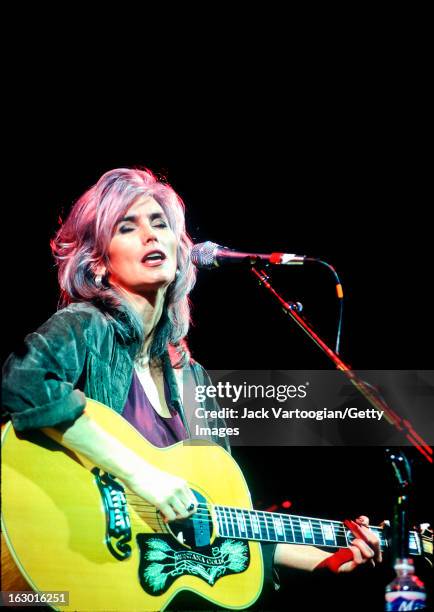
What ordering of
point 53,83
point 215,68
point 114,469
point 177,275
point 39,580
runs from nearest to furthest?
point 39,580, point 114,469, point 177,275, point 53,83, point 215,68

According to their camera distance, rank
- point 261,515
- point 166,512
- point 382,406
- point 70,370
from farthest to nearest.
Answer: point 261,515 → point 70,370 → point 166,512 → point 382,406

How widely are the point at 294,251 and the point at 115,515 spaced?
1696mm

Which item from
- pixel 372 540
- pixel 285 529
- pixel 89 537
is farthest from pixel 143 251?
pixel 372 540

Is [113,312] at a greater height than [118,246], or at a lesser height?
lesser

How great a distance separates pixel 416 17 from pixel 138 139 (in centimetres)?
170

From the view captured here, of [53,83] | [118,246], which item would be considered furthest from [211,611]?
[53,83]

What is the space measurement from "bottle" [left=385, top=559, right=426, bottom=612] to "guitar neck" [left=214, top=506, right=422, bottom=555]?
63 cm

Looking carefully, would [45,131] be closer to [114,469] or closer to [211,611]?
[114,469]

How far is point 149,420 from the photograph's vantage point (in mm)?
2650

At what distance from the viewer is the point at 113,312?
2.72 m

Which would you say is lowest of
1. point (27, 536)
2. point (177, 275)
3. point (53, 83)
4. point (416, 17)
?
point (27, 536)

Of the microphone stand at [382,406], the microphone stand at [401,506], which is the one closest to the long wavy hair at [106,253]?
the microphone stand at [382,406]

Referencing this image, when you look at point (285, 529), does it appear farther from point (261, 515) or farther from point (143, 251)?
point (143, 251)

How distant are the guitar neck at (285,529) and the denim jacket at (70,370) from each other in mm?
377
